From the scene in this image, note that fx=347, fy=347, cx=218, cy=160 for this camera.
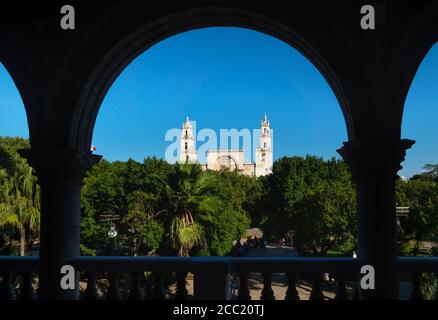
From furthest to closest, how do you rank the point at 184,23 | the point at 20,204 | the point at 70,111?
the point at 20,204 < the point at 184,23 < the point at 70,111

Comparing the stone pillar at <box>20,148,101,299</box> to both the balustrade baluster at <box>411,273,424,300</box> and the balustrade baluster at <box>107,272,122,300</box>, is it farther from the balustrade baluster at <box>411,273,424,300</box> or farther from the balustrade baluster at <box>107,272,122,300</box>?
the balustrade baluster at <box>411,273,424,300</box>

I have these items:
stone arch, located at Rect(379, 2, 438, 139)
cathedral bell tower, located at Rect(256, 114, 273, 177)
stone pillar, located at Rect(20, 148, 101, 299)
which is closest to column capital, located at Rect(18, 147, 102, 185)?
stone pillar, located at Rect(20, 148, 101, 299)

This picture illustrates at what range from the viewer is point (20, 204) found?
56.1ft

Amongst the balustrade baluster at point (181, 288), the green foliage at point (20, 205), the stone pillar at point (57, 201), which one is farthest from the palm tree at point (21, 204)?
the balustrade baluster at point (181, 288)

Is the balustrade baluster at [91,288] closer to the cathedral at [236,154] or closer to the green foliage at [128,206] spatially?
the green foliage at [128,206]

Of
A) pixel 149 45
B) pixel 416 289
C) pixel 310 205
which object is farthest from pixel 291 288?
pixel 310 205

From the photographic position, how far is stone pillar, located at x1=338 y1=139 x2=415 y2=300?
3.93 m

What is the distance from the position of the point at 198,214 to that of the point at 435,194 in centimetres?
1793

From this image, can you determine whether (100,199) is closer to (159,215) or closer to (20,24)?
(159,215)

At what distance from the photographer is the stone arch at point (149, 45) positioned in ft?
14.5

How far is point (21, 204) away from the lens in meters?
17.1

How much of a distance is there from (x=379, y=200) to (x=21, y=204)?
1759 centimetres

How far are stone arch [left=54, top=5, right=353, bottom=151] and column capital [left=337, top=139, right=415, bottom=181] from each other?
38 centimetres
